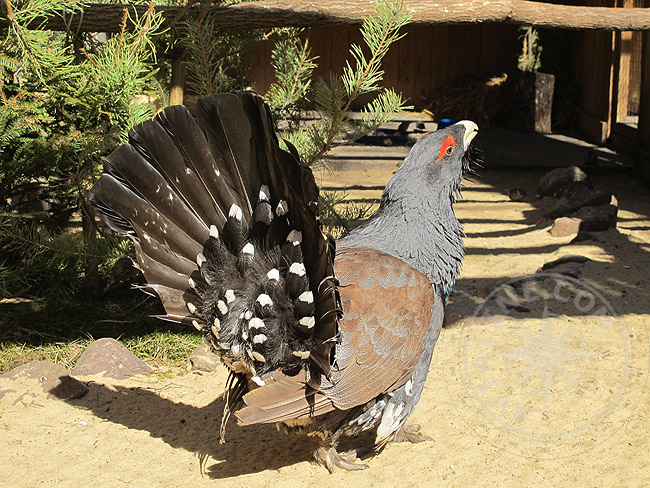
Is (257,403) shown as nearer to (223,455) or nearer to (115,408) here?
(223,455)

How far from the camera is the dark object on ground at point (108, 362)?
4.16 metres

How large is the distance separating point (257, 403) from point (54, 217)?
2.69 m

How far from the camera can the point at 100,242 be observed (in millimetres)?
4305

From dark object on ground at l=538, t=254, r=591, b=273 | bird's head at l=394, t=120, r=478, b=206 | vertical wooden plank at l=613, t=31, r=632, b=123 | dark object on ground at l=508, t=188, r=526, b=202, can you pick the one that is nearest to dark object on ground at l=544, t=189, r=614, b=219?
dark object on ground at l=508, t=188, r=526, b=202

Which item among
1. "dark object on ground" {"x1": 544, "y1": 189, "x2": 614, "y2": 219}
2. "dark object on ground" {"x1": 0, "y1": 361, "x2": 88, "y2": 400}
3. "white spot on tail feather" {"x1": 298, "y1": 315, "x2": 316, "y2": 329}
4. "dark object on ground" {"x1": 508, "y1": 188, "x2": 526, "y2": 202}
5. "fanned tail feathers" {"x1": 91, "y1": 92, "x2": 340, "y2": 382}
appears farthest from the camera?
"dark object on ground" {"x1": 508, "y1": 188, "x2": 526, "y2": 202}

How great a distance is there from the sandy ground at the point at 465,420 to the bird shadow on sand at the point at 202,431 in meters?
0.01

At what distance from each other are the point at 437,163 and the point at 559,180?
18.5 ft

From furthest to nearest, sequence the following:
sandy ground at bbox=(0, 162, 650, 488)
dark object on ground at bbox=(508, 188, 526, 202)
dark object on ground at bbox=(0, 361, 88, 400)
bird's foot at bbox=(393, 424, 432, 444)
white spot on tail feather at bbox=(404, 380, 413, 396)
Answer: dark object on ground at bbox=(508, 188, 526, 202) → dark object on ground at bbox=(0, 361, 88, 400) → bird's foot at bbox=(393, 424, 432, 444) → sandy ground at bbox=(0, 162, 650, 488) → white spot on tail feather at bbox=(404, 380, 413, 396)

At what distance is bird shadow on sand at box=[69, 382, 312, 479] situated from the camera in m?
3.42

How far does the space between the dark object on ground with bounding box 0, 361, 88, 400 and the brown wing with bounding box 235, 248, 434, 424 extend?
1.61 meters

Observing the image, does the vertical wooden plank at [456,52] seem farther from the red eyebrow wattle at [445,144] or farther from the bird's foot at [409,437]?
the bird's foot at [409,437]

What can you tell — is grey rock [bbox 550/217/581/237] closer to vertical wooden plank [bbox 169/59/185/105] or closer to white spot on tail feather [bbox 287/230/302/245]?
vertical wooden plank [bbox 169/59/185/105]

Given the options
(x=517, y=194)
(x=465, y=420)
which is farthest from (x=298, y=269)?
(x=517, y=194)

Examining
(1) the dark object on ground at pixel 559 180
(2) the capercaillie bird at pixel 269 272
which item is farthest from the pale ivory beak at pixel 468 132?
(1) the dark object on ground at pixel 559 180
